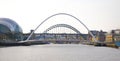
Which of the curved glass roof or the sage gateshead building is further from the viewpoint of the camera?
the curved glass roof

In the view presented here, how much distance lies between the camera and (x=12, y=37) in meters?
155

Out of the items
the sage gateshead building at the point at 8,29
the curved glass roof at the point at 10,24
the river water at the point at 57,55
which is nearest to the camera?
the river water at the point at 57,55

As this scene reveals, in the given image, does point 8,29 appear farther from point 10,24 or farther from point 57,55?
point 57,55

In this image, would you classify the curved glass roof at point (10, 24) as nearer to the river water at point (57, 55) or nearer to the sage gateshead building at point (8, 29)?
the sage gateshead building at point (8, 29)

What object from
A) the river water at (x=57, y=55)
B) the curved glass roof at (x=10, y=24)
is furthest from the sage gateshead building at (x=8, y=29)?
the river water at (x=57, y=55)

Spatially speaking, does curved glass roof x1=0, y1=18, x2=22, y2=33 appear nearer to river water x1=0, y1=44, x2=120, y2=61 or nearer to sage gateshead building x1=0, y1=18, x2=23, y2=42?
sage gateshead building x1=0, y1=18, x2=23, y2=42

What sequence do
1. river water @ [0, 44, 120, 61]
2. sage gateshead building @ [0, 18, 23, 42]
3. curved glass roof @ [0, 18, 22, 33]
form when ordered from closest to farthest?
river water @ [0, 44, 120, 61]
sage gateshead building @ [0, 18, 23, 42]
curved glass roof @ [0, 18, 22, 33]

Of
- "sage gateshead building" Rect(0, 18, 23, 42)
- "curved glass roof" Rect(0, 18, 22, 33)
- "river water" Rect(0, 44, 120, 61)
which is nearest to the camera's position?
"river water" Rect(0, 44, 120, 61)

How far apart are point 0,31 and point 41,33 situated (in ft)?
173

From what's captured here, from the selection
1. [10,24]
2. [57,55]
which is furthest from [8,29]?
[57,55]

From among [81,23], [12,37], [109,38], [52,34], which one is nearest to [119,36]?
[109,38]

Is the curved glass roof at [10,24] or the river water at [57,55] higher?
the curved glass roof at [10,24]

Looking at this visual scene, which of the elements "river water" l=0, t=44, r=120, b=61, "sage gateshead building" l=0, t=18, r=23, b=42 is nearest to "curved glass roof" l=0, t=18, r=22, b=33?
"sage gateshead building" l=0, t=18, r=23, b=42

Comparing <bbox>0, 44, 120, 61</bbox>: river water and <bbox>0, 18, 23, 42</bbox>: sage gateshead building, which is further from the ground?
<bbox>0, 18, 23, 42</bbox>: sage gateshead building
